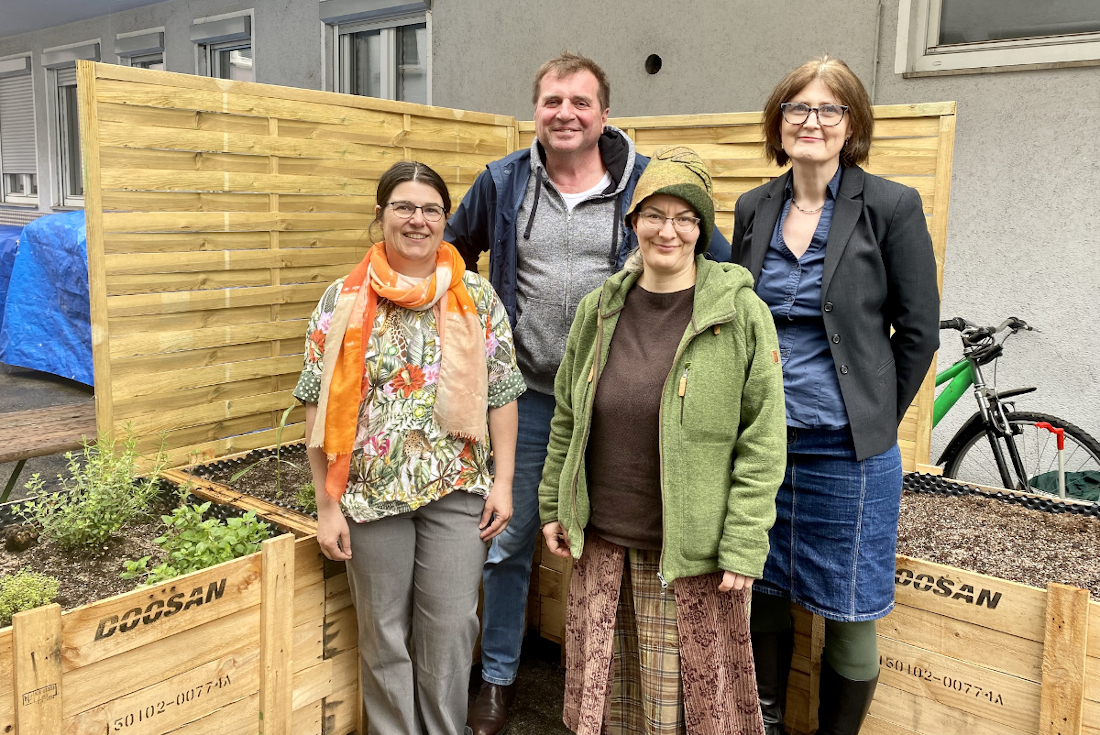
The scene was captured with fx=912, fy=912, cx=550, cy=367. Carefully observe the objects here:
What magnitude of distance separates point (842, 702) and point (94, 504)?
243cm

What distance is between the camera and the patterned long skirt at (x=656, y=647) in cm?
231

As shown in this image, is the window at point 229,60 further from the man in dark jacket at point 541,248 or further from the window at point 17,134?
the man in dark jacket at point 541,248

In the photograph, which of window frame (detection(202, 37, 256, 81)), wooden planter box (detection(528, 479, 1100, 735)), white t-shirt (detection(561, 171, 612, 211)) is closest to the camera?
wooden planter box (detection(528, 479, 1100, 735))

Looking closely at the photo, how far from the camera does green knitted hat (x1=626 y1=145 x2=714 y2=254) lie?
7.22ft

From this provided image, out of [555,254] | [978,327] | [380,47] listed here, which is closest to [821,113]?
[555,254]

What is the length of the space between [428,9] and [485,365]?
6.11 metres

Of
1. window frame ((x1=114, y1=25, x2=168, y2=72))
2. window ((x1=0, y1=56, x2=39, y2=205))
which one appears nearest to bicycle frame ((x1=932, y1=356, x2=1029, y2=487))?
window frame ((x1=114, y1=25, x2=168, y2=72))

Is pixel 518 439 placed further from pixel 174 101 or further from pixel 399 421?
pixel 174 101

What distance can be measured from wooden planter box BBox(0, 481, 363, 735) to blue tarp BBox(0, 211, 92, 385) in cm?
564

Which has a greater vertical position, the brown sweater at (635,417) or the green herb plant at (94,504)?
the brown sweater at (635,417)

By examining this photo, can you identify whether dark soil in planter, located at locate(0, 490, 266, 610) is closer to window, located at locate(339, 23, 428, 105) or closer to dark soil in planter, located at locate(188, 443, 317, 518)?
dark soil in planter, located at locate(188, 443, 317, 518)

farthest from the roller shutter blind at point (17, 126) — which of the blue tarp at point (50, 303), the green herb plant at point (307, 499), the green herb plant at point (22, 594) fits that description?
the green herb plant at point (22, 594)

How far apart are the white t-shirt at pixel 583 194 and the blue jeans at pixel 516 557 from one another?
65 cm

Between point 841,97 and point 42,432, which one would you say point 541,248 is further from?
point 42,432
